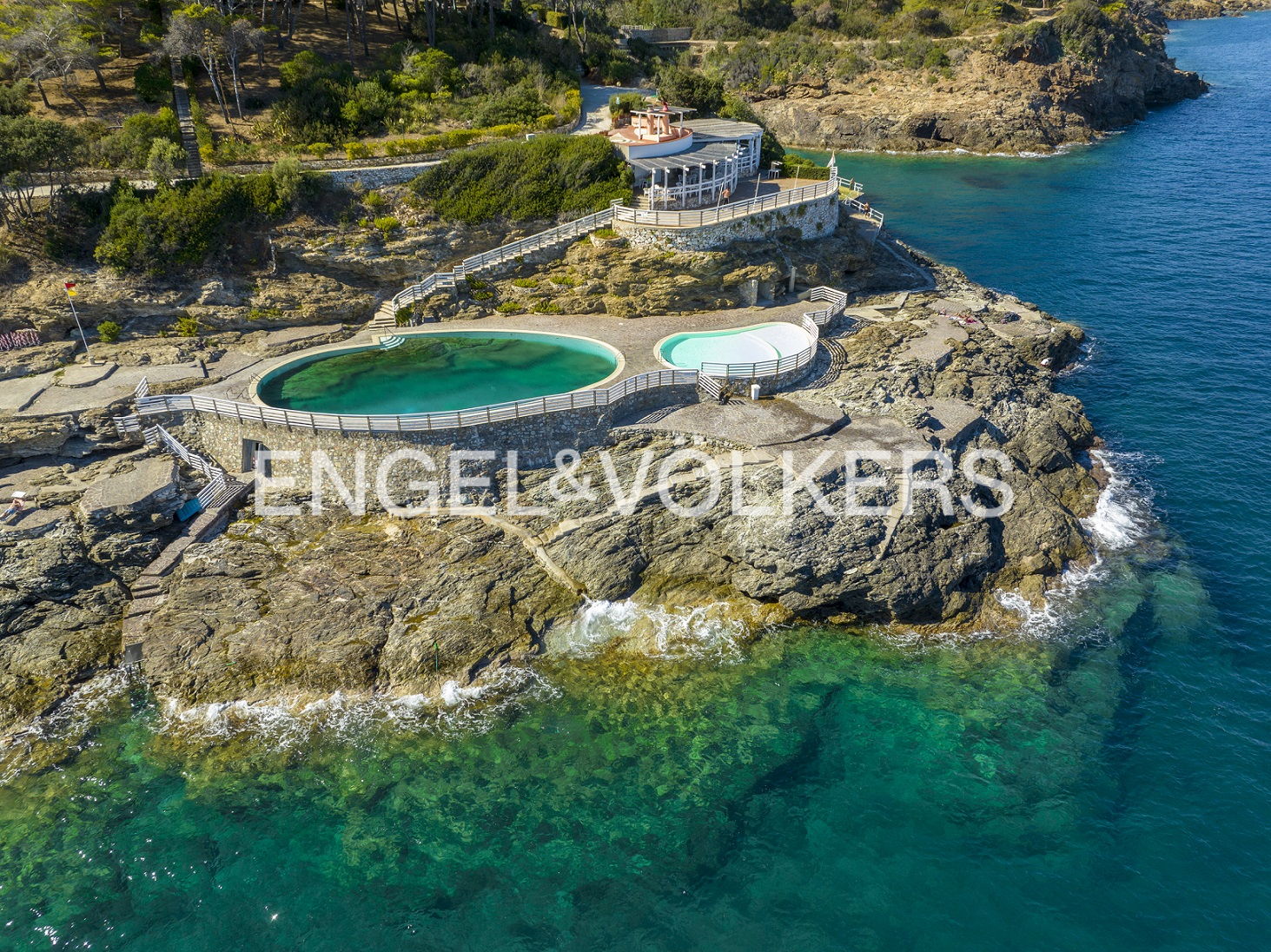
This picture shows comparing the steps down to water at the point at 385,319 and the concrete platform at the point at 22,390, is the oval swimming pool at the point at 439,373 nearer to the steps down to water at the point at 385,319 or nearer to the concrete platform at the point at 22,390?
the steps down to water at the point at 385,319

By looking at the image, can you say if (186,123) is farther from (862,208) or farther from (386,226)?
(862,208)

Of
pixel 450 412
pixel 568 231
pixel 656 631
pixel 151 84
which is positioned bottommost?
pixel 656 631

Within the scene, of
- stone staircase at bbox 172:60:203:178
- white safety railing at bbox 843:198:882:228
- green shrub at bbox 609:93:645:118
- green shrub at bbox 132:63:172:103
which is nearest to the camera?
stone staircase at bbox 172:60:203:178

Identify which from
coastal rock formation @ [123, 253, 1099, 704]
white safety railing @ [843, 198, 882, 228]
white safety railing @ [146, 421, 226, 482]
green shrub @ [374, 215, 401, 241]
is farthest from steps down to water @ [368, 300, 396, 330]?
white safety railing @ [843, 198, 882, 228]

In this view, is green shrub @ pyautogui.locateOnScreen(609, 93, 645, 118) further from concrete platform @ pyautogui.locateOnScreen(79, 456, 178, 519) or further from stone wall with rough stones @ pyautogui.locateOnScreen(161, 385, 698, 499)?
concrete platform @ pyautogui.locateOnScreen(79, 456, 178, 519)

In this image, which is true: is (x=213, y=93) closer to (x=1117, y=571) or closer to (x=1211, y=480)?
(x=1117, y=571)

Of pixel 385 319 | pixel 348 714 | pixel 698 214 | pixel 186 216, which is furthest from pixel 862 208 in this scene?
pixel 348 714
